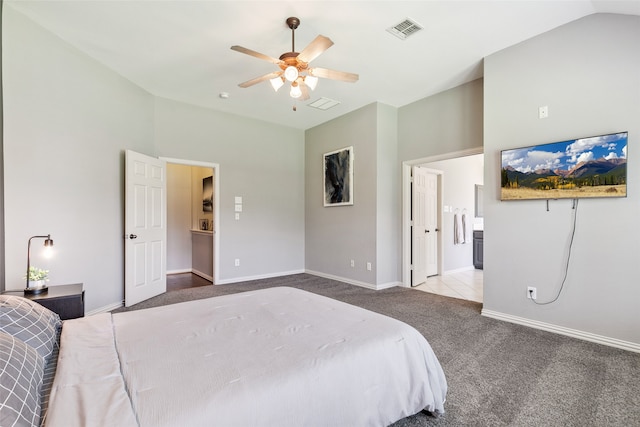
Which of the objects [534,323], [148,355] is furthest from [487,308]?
[148,355]

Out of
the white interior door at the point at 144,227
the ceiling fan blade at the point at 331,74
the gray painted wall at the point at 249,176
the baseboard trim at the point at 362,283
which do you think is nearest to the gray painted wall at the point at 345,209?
the baseboard trim at the point at 362,283

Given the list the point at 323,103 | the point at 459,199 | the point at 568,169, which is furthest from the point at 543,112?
the point at 459,199

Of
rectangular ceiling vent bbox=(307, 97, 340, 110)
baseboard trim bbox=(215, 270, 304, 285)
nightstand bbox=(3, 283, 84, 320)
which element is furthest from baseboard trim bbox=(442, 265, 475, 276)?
nightstand bbox=(3, 283, 84, 320)

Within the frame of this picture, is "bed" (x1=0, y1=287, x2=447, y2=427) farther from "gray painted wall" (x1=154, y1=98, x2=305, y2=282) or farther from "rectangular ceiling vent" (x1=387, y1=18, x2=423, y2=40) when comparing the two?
"gray painted wall" (x1=154, y1=98, x2=305, y2=282)

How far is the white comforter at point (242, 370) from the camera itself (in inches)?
39.0

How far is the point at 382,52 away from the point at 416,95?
1438 millimetres

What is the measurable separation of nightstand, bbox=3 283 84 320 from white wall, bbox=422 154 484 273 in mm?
5344

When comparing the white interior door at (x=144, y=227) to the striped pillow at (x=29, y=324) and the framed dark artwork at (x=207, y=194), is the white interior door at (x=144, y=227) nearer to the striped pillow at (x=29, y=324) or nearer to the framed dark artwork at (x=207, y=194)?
the framed dark artwork at (x=207, y=194)

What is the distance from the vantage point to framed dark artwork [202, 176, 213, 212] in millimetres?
6184

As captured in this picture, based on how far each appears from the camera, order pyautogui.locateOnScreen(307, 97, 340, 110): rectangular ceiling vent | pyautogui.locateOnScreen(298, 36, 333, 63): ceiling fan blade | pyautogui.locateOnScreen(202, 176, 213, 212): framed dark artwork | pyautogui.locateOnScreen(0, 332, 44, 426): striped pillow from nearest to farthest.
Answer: pyautogui.locateOnScreen(0, 332, 44, 426): striped pillow → pyautogui.locateOnScreen(298, 36, 333, 63): ceiling fan blade → pyautogui.locateOnScreen(307, 97, 340, 110): rectangular ceiling vent → pyautogui.locateOnScreen(202, 176, 213, 212): framed dark artwork

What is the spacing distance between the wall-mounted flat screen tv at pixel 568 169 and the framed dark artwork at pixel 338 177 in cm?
240

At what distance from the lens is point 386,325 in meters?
1.69

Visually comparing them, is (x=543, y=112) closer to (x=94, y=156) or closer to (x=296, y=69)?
(x=296, y=69)

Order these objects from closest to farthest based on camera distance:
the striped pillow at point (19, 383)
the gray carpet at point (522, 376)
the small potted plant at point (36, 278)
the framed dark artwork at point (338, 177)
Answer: the striped pillow at point (19, 383) < the gray carpet at point (522, 376) < the small potted plant at point (36, 278) < the framed dark artwork at point (338, 177)
